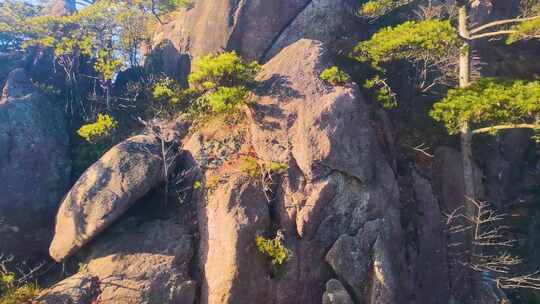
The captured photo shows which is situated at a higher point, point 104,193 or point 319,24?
point 319,24

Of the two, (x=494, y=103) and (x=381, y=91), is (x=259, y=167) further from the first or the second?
(x=494, y=103)

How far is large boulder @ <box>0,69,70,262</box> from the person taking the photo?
521 inches

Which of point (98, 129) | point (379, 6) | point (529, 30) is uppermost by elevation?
point (379, 6)

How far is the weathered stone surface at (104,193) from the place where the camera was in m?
11.7

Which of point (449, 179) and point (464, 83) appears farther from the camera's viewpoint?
point (449, 179)

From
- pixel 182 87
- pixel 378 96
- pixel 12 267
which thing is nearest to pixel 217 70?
pixel 182 87

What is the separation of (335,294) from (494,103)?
302 inches

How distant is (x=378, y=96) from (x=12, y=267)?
48.8 ft

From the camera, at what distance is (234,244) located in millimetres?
10914

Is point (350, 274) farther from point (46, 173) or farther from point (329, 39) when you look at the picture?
point (46, 173)

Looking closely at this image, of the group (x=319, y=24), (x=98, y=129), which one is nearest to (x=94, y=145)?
(x=98, y=129)

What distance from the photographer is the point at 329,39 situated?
1650 cm

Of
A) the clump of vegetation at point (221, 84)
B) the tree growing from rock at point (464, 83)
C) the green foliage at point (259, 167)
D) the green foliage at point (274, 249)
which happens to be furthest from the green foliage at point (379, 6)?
the green foliage at point (274, 249)

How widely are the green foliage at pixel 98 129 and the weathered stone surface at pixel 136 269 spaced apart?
4149 millimetres
